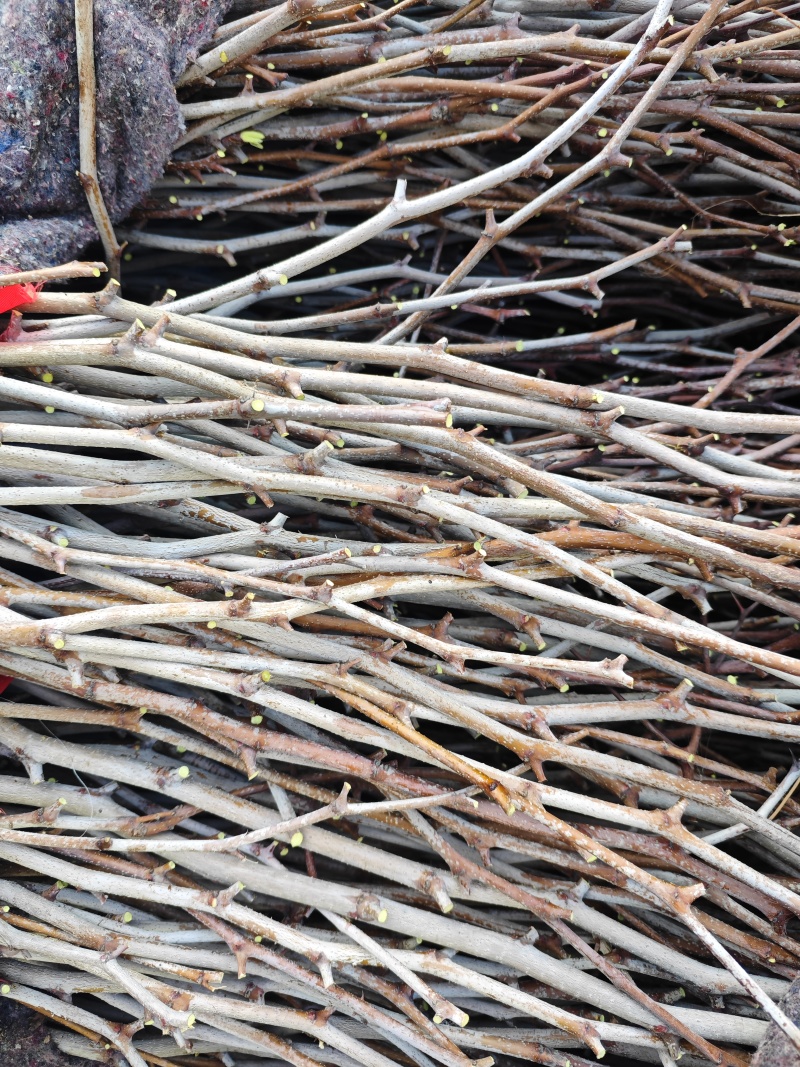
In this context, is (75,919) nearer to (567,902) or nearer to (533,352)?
(567,902)

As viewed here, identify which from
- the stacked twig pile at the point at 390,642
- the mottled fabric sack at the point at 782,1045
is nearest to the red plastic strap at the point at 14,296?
the stacked twig pile at the point at 390,642

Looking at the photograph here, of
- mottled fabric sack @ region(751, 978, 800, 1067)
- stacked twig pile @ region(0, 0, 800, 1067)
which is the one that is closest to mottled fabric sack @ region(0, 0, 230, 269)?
stacked twig pile @ region(0, 0, 800, 1067)

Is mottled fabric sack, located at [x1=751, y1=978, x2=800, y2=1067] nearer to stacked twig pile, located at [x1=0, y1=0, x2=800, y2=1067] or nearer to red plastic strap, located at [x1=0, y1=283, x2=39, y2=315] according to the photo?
stacked twig pile, located at [x1=0, y1=0, x2=800, y2=1067]

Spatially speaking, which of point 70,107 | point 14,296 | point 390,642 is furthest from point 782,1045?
point 70,107

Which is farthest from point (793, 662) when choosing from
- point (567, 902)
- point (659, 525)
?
point (567, 902)

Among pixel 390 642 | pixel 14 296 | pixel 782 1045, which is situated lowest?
pixel 782 1045

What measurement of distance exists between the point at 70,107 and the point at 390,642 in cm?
63

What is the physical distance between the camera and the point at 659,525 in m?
0.74

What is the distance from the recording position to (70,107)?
845 millimetres

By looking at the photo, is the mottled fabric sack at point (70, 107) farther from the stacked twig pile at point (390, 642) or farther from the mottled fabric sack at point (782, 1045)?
the mottled fabric sack at point (782, 1045)

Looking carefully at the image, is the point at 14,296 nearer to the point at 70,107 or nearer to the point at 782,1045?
the point at 70,107

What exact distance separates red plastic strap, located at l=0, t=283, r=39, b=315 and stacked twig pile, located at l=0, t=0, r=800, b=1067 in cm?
1

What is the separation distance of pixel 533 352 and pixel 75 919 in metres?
0.78

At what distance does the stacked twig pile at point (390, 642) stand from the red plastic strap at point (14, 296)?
0.01m
